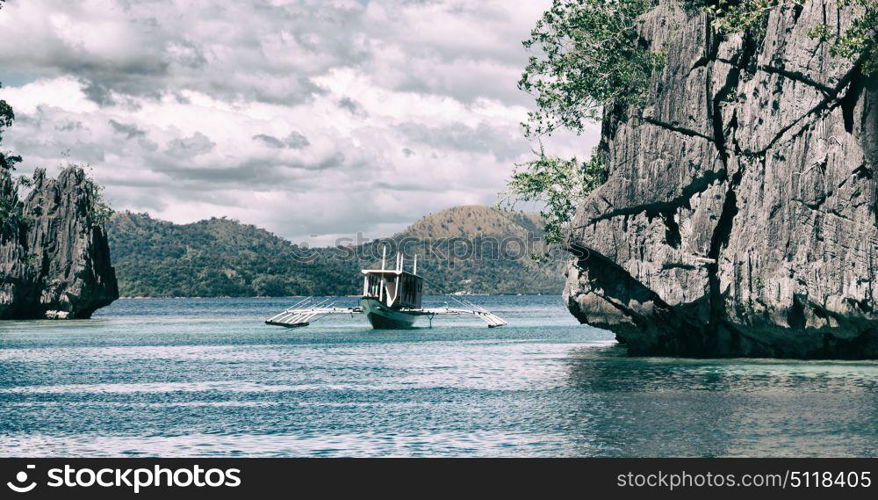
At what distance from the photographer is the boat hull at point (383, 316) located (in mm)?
93562

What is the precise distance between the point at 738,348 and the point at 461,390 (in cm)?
1450

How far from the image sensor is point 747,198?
135ft

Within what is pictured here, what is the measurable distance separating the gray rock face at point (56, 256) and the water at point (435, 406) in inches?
2149

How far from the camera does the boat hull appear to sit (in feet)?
307

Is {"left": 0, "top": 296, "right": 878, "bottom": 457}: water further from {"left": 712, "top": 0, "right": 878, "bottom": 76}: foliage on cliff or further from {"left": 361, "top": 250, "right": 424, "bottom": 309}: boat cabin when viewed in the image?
{"left": 361, "top": 250, "right": 424, "bottom": 309}: boat cabin

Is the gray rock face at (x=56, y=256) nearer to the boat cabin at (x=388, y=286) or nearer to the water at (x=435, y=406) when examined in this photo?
the boat cabin at (x=388, y=286)

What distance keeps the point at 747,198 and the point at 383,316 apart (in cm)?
5697

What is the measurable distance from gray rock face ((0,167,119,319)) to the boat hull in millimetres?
37434
